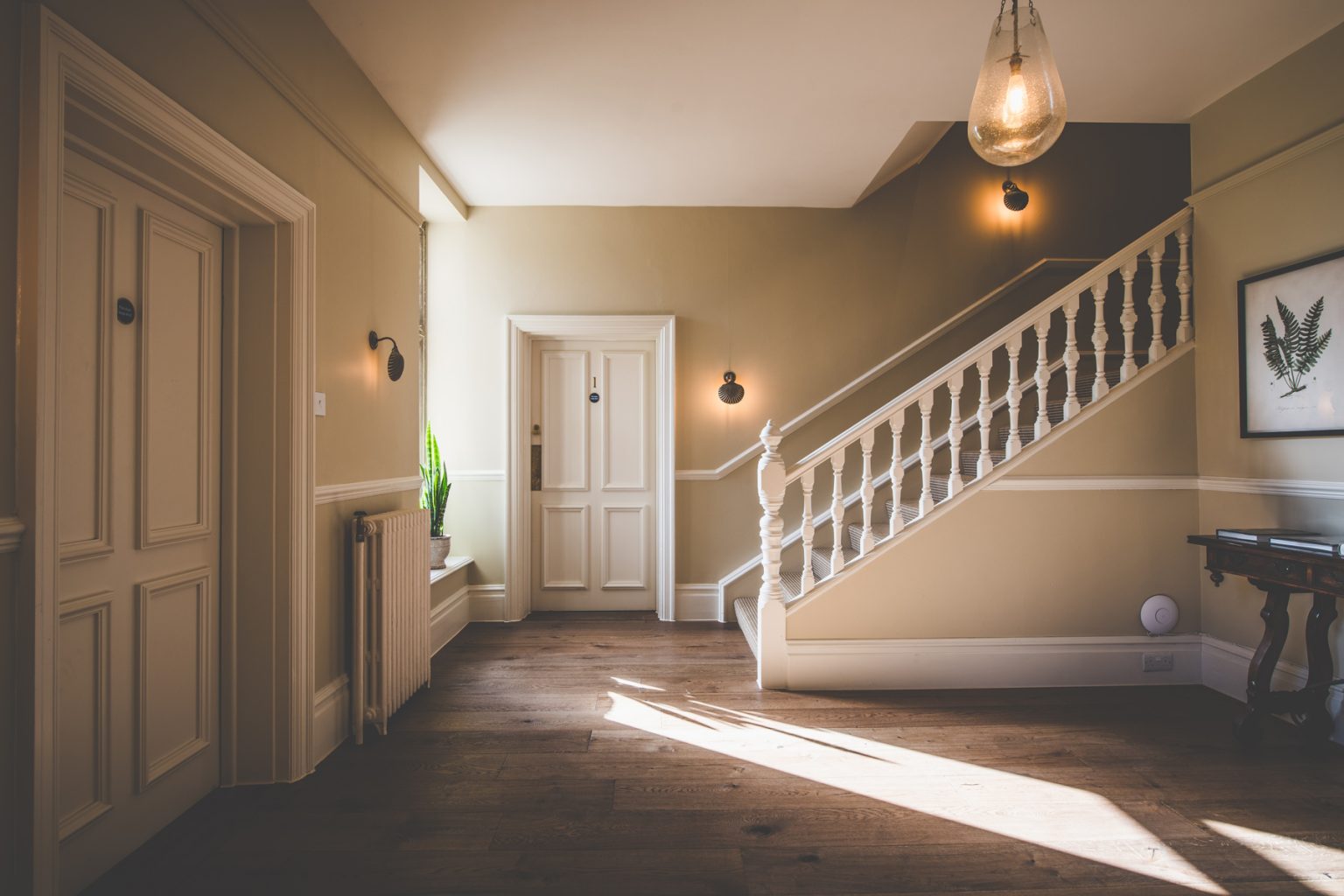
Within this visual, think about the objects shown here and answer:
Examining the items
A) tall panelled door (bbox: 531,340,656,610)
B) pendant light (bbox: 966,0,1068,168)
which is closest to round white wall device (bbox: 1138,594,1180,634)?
pendant light (bbox: 966,0,1068,168)

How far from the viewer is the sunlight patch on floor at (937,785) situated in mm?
1914

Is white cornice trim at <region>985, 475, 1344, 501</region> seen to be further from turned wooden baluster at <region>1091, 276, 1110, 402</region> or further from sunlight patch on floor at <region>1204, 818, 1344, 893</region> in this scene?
sunlight patch on floor at <region>1204, 818, 1344, 893</region>

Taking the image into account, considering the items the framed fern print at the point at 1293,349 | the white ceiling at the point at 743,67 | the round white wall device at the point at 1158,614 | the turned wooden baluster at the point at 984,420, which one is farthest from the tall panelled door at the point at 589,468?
the framed fern print at the point at 1293,349

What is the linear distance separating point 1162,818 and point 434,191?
4.33 metres

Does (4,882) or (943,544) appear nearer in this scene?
(4,882)

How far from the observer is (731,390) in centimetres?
443

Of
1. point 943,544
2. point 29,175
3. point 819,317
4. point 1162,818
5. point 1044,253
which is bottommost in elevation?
point 1162,818

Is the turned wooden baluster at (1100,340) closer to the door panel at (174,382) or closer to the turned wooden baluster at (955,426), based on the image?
the turned wooden baluster at (955,426)

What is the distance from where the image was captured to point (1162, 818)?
6.73 feet

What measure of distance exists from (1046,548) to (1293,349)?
1244 mm

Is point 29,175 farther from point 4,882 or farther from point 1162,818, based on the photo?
point 1162,818

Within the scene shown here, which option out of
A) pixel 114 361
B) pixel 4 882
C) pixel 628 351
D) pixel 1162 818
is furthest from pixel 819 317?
pixel 4 882

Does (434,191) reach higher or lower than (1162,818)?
higher

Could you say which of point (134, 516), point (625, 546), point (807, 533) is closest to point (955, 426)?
point (807, 533)
